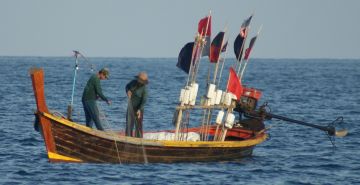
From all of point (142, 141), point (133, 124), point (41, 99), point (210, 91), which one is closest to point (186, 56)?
point (210, 91)

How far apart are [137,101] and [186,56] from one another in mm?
2527

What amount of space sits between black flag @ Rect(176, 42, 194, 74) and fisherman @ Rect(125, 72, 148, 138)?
2.06 m

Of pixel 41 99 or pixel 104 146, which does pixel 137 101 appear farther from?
pixel 41 99

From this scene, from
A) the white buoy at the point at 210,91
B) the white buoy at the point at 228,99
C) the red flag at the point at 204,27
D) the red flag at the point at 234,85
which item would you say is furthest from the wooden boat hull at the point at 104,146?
the red flag at the point at 204,27

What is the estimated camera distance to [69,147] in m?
27.0

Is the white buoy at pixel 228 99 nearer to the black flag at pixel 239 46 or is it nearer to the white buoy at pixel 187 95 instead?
the white buoy at pixel 187 95

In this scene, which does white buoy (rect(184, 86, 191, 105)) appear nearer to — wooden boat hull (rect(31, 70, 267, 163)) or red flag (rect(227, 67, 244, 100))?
wooden boat hull (rect(31, 70, 267, 163))

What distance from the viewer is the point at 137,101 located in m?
28.2

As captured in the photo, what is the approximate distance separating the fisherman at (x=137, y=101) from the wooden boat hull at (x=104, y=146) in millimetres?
831

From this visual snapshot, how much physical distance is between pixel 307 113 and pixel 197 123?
829 centimetres

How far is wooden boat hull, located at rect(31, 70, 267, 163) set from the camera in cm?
2644

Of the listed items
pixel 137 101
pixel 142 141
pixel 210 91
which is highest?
pixel 210 91

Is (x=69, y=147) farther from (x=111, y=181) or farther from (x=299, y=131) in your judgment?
(x=299, y=131)

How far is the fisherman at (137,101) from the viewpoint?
2809cm
